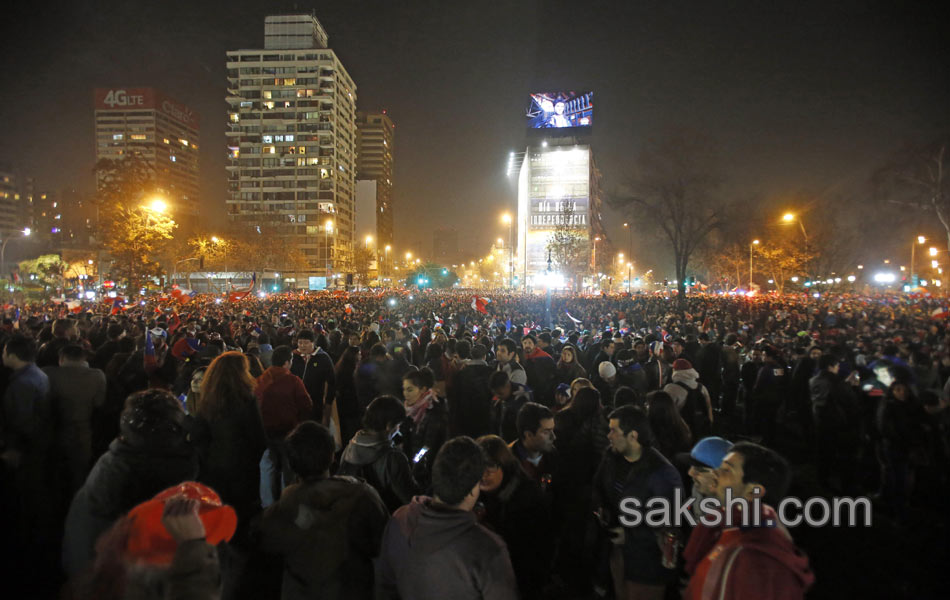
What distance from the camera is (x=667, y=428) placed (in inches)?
173

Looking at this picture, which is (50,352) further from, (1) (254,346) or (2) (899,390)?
(2) (899,390)

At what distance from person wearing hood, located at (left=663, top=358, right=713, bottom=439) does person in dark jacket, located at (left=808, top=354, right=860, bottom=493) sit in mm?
1770

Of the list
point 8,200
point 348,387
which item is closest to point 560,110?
point 348,387

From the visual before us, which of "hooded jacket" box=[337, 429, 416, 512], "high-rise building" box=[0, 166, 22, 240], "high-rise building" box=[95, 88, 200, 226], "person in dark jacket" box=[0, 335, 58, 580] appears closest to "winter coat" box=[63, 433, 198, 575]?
"hooded jacket" box=[337, 429, 416, 512]

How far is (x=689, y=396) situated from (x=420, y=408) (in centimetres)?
312

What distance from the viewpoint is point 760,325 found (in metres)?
20.3

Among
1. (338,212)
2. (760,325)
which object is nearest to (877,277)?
(760,325)

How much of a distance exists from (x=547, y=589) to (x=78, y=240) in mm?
115797

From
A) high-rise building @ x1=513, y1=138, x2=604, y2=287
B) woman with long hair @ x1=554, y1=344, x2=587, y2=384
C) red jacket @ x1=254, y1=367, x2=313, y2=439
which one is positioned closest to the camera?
red jacket @ x1=254, y1=367, x2=313, y2=439

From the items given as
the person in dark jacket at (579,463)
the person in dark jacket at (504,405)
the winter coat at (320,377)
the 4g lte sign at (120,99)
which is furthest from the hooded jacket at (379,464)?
the 4g lte sign at (120,99)

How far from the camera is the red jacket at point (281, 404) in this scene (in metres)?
4.91

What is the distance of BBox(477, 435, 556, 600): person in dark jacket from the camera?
10.0 ft

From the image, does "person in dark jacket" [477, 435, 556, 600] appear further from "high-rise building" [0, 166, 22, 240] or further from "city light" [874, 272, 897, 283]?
"high-rise building" [0, 166, 22, 240]

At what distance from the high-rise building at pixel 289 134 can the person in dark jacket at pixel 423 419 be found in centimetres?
10196
